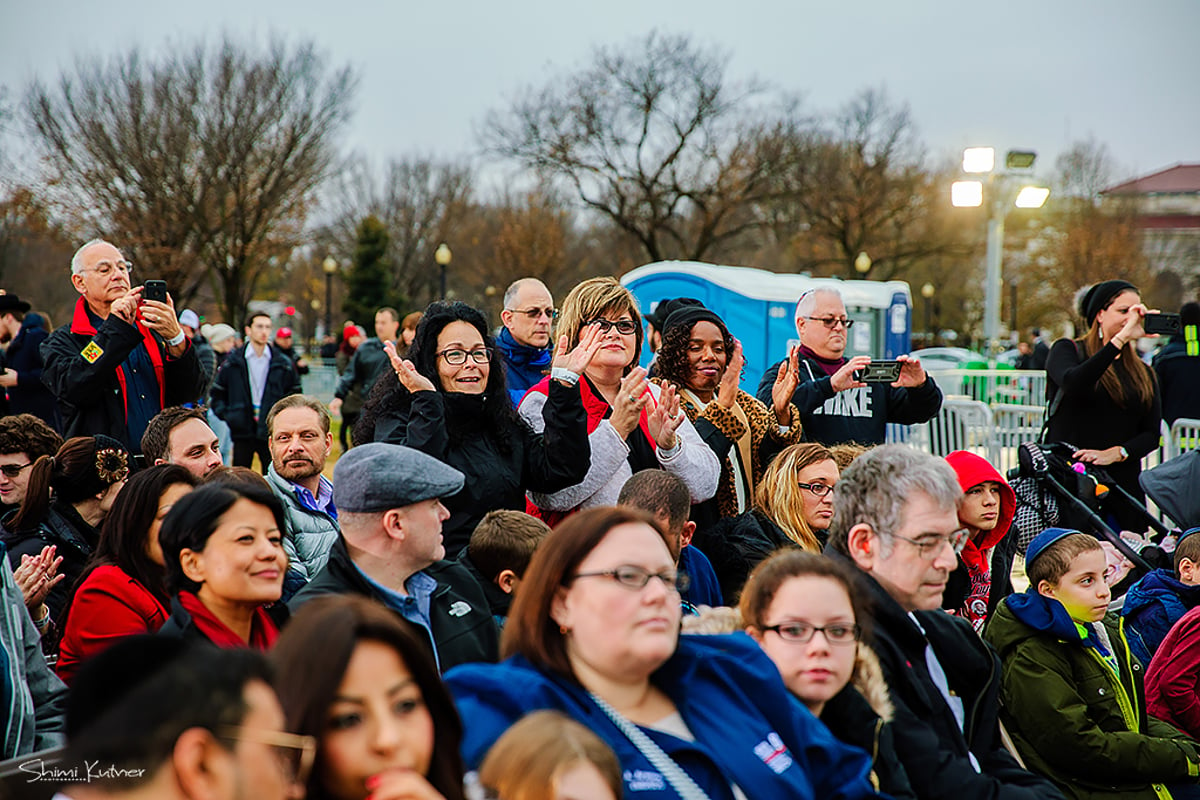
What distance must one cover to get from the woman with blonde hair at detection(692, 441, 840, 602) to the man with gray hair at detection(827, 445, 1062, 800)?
1.07 m

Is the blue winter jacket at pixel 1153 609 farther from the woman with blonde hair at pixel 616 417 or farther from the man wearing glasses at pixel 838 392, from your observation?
the woman with blonde hair at pixel 616 417

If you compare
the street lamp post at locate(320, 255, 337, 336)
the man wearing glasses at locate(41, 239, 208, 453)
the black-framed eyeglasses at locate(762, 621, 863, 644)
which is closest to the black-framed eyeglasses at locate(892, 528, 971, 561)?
the black-framed eyeglasses at locate(762, 621, 863, 644)

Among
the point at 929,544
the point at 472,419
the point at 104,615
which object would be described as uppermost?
the point at 472,419

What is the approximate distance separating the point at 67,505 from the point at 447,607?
82.3 inches

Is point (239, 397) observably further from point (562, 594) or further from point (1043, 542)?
point (562, 594)


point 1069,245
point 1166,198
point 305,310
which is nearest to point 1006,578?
point 1069,245

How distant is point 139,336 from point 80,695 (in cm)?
395

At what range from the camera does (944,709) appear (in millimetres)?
2918

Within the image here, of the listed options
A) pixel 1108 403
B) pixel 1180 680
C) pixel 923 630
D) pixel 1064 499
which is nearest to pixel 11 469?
pixel 923 630

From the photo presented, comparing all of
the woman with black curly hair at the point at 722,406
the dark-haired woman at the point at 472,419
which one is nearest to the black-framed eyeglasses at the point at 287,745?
the dark-haired woman at the point at 472,419

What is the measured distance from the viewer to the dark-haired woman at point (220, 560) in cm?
289

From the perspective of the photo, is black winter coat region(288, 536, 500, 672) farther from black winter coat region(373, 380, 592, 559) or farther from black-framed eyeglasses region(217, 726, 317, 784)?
black-framed eyeglasses region(217, 726, 317, 784)

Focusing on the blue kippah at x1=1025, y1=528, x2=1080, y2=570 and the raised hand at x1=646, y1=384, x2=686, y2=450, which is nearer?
the blue kippah at x1=1025, y1=528, x2=1080, y2=570

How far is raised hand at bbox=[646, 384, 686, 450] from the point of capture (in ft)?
14.4
